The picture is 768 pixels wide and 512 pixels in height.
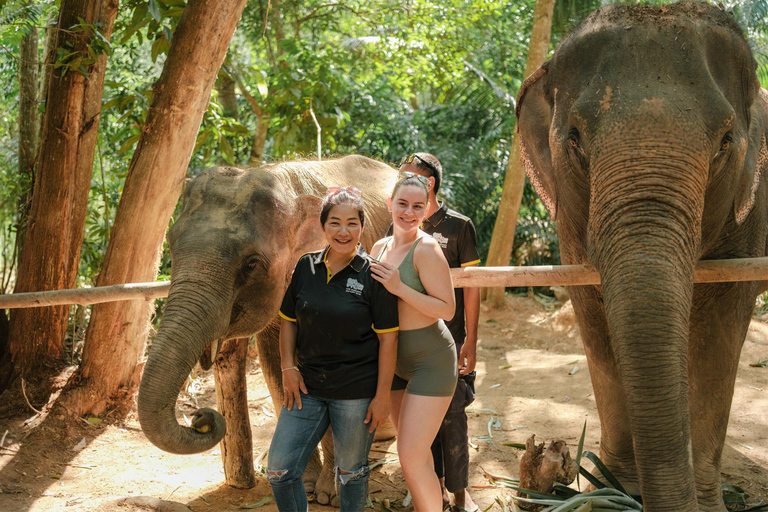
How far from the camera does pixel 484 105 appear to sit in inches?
479

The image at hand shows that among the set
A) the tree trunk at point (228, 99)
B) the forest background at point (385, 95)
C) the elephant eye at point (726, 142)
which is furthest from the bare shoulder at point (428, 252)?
the tree trunk at point (228, 99)

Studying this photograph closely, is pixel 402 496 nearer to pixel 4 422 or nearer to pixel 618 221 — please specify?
pixel 618 221

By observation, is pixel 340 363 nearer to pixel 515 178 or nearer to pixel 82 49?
pixel 82 49

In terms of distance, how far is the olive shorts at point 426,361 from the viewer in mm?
3037

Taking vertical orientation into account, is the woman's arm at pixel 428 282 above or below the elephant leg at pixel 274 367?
above

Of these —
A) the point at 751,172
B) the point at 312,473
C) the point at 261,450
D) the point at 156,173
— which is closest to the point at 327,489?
the point at 312,473

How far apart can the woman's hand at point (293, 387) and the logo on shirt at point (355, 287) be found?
1.38ft

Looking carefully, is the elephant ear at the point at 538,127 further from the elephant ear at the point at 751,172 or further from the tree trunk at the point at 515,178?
the tree trunk at the point at 515,178

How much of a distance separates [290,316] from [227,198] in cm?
95

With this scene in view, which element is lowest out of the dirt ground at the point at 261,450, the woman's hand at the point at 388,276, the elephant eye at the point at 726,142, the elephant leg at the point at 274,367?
the dirt ground at the point at 261,450

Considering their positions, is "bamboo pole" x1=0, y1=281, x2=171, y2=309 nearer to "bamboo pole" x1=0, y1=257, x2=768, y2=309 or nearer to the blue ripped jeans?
"bamboo pole" x1=0, y1=257, x2=768, y2=309

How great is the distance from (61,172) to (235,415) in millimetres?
2388

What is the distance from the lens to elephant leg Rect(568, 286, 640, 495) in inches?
157

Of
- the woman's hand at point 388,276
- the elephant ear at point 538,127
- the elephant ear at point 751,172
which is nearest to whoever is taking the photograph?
the woman's hand at point 388,276
